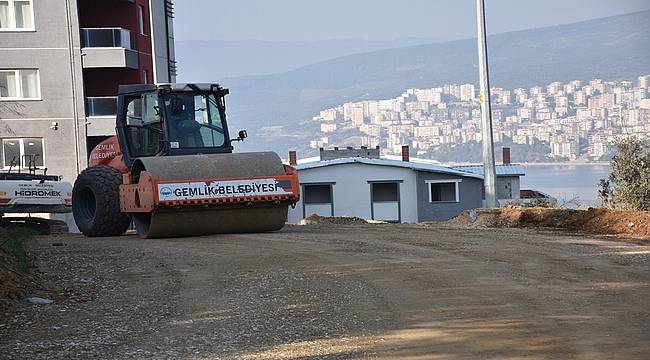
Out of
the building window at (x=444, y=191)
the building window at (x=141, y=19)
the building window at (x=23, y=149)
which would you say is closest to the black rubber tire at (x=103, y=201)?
the building window at (x=23, y=149)

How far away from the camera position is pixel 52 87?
4700cm

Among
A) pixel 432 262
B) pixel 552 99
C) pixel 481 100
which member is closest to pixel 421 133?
pixel 552 99

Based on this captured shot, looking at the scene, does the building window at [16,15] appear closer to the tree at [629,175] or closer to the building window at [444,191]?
the tree at [629,175]

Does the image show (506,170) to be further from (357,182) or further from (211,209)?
(211,209)

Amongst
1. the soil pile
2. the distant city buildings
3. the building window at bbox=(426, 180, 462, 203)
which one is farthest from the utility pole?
the distant city buildings

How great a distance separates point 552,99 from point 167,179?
458 feet

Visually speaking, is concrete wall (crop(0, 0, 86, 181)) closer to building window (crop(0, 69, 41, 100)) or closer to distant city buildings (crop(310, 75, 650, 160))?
building window (crop(0, 69, 41, 100))

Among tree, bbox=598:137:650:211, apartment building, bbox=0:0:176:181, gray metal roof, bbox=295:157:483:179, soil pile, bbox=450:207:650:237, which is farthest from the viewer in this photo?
gray metal roof, bbox=295:157:483:179

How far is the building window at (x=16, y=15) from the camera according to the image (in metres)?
45.5

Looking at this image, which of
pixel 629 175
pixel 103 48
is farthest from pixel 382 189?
pixel 103 48

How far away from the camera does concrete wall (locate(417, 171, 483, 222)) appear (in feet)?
221

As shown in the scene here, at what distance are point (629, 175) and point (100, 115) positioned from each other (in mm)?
25098

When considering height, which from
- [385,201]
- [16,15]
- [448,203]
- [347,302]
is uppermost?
[16,15]

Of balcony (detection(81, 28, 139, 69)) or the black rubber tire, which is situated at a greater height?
balcony (detection(81, 28, 139, 69))
